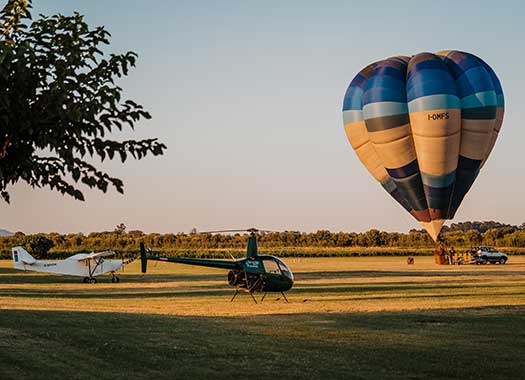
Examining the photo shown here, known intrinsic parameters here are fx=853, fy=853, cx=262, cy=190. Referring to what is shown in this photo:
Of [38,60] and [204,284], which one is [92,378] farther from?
[204,284]

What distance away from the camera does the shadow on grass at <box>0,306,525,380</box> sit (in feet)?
47.0

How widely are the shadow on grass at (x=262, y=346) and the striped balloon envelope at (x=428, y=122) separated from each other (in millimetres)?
29336

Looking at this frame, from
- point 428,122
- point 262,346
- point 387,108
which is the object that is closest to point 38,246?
point 387,108

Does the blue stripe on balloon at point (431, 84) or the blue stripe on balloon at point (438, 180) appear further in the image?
the blue stripe on balloon at point (438, 180)

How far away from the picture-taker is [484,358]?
1596 centimetres

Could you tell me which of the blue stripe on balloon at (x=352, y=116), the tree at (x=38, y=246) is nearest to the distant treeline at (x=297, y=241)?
the tree at (x=38, y=246)

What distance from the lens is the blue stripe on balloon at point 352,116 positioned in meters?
55.8

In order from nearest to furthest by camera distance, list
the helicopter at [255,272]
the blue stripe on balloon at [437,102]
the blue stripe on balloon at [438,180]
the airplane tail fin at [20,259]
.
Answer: the helicopter at [255,272] < the blue stripe on balloon at [437,102] < the airplane tail fin at [20,259] < the blue stripe on balloon at [438,180]

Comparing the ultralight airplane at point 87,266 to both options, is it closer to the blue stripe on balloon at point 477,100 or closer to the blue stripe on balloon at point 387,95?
the blue stripe on balloon at point 387,95

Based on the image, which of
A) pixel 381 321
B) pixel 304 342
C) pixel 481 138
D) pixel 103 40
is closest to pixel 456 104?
pixel 481 138

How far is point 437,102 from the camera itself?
51656mm

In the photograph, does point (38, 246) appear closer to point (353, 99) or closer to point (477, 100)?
point (353, 99)

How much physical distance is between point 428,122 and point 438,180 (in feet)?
14.2

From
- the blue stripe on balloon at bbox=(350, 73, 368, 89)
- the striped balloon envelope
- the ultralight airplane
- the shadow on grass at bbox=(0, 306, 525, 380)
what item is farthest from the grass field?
the blue stripe on balloon at bbox=(350, 73, 368, 89)
